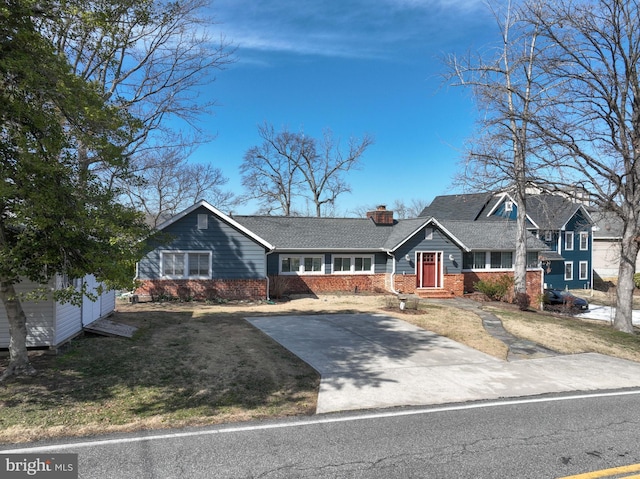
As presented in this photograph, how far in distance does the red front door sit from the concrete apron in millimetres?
12712

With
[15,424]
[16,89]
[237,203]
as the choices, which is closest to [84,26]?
[16,89]

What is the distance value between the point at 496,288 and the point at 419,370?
61.6 ft

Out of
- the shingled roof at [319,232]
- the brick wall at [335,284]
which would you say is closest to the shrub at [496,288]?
the brick wall at [335,284]

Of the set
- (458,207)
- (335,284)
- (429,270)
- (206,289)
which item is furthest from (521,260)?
(206,289)

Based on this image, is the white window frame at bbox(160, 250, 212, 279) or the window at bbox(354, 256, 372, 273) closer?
the white window frame at bbox(160, 250, 212, 279)

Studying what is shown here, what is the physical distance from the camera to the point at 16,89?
7418 mm

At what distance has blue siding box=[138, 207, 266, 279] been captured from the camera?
2136cm

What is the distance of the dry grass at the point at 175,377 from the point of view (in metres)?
6.55

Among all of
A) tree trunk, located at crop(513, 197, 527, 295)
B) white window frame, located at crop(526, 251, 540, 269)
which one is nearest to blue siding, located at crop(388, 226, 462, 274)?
tree trunk, located at crop(513, 197, 527, 295)

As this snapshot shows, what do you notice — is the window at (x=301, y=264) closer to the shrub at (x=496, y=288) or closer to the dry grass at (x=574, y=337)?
the shrub at (x=496, y=288)

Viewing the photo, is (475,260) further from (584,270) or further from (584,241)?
(584,241)

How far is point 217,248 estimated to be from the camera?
72.3 ft

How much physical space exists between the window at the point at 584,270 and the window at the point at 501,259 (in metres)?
14.1

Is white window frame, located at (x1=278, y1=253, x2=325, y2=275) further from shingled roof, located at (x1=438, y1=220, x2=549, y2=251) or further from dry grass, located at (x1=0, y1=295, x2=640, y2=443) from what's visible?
dry grass, located at (x1=0, y1=295, x2=640, y2=443)
